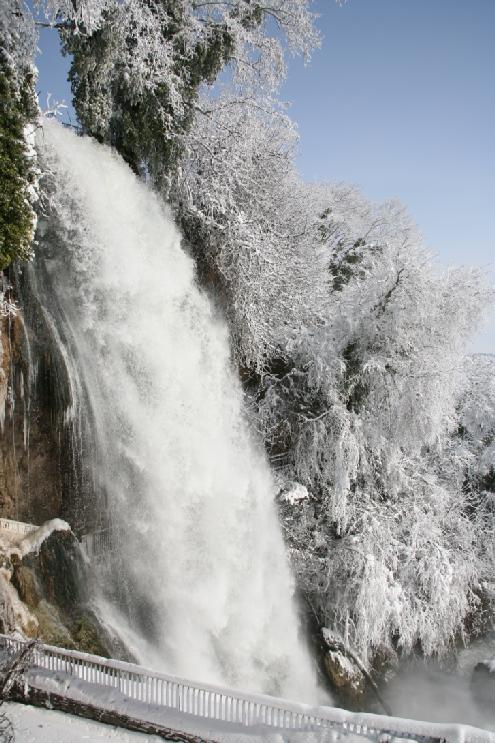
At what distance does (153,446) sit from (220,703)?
13.7 ft

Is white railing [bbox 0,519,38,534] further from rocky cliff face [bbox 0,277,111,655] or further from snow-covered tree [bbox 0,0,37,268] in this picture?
snow-covered tree [bbox 0,0,37,268]

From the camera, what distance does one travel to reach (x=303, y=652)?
10219 mm

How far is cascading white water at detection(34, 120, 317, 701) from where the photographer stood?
882 centimetres

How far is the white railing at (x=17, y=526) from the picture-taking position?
804 cm

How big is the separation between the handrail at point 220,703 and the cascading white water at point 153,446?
5.71 feet

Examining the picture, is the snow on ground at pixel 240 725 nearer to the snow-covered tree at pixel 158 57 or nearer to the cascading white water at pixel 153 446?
the cascading white water at pixel 153 446

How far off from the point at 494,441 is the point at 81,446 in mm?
12964

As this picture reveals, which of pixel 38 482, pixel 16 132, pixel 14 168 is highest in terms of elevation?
pixel 16 132

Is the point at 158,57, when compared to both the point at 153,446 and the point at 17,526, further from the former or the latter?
the point at 17,526

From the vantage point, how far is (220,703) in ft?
21.0

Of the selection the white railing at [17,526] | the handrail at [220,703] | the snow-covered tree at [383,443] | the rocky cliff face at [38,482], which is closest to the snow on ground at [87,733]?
the handrail at [220,703]

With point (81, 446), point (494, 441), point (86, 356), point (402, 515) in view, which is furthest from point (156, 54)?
point (494, 441)

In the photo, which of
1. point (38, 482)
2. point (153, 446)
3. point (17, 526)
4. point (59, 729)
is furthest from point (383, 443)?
point (59, 729)

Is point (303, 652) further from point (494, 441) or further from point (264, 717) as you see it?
point (494, 441)
